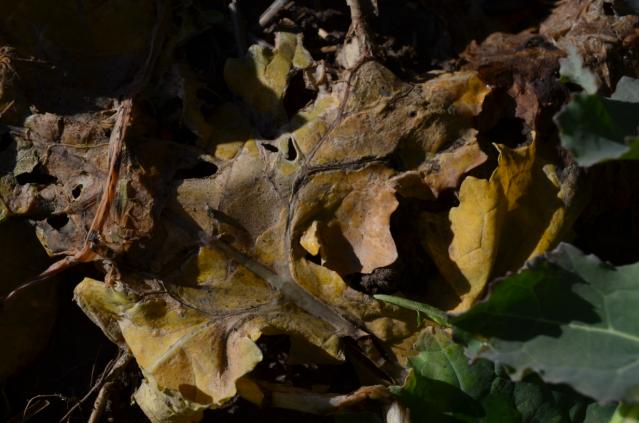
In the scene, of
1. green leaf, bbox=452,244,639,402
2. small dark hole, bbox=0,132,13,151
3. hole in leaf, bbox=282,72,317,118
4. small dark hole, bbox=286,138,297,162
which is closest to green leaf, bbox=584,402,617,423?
green leaf, bbox=452,244,639,402

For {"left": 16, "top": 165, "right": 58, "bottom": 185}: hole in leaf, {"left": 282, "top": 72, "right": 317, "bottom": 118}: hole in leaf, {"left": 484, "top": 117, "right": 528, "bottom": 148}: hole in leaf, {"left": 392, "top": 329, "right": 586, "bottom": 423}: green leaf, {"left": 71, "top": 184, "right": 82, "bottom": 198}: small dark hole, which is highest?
{"left": 282, "top": 72, "right": 317, "bottom": 118}: hole in leaf

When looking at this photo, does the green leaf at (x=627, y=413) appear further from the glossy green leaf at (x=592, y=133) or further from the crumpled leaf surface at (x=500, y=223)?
the glossy green leaf at (x=592, y=133)

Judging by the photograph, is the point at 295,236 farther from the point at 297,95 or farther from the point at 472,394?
the point at 472,394

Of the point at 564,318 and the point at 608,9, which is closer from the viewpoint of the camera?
the point at 564,318

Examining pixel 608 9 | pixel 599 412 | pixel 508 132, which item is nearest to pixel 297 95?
pixel 508 132

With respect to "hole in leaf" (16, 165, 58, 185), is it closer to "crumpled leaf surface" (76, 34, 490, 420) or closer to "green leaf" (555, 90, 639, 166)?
"crumpled leaf surface" (76, 34, 490, 420)
